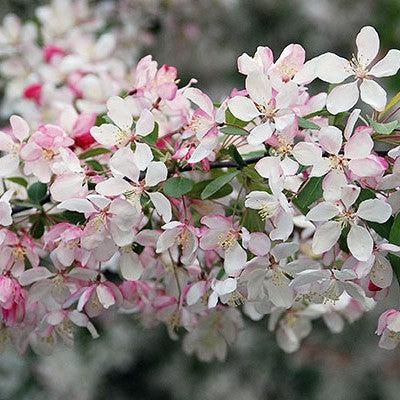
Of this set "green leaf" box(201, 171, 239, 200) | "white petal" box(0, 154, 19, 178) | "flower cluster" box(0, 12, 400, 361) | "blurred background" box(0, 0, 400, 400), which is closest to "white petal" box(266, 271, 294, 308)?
"flower cluster" box(0, 12, 400, 361)

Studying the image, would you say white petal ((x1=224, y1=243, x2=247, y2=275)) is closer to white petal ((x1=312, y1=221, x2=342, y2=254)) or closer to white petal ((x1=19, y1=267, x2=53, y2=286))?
white petal ((x1=312, y1=221, x2=342, y2=254))

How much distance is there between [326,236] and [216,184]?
5.2 inches

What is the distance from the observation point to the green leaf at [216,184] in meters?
1.00

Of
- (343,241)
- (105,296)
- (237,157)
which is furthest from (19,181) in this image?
(343,241)

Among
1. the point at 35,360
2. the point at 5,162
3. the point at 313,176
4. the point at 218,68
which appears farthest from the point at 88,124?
the point at 218,68

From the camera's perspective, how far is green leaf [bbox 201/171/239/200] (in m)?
1.00

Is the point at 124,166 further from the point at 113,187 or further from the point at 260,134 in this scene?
the point at 260,134

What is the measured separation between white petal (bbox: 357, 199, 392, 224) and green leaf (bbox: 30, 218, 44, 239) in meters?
0.38

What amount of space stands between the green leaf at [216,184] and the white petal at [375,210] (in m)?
0.15

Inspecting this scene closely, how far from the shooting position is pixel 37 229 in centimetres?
112

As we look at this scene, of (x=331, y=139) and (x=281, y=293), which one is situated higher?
(x=331, y=139)

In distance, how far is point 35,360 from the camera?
2.64 metres

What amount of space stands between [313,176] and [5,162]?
362mm

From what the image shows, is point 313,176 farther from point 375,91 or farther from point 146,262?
point 146,262
